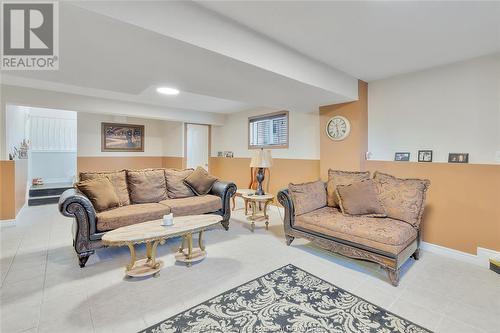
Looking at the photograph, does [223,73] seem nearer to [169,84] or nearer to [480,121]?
[169,84]

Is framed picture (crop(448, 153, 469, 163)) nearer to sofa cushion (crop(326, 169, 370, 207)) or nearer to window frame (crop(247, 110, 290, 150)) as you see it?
sofa cushion (crop(326, 169, 370, 207))

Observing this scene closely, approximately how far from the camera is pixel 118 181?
11.1ft

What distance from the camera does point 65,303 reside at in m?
1.86

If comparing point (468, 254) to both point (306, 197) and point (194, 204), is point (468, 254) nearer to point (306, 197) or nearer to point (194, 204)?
point (306, 197)

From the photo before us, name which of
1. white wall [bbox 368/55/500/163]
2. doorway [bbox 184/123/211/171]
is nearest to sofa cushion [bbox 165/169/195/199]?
doorway [bbox 184/123/211/171]

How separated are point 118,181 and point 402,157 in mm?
4115

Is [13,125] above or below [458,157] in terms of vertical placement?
above

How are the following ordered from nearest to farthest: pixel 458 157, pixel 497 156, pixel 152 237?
pixel 152 237, pixel 497 156, pixel 458 157

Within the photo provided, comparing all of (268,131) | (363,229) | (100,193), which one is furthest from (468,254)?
(100,193)

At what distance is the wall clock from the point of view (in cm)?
369

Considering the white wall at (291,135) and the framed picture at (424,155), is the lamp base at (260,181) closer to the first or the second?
the white wall at (291,135)

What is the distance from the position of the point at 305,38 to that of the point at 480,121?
229 centimetres

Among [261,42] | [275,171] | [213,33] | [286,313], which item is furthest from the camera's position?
[275,171]

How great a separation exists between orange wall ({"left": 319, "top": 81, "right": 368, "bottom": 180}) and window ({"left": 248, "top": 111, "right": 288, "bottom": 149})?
1.21 meters
